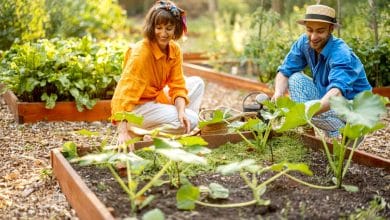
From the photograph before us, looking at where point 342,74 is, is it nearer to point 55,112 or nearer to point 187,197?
point 187,197

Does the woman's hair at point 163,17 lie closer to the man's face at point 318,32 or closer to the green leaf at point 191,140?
the man's face at point 318,32

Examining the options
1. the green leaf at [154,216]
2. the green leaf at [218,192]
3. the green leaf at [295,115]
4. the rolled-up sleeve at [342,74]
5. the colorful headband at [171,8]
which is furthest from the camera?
the colorful headband at [171,8]

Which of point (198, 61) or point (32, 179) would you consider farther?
point (198, 61)

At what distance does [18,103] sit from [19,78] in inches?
8.6

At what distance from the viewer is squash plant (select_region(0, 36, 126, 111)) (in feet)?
15.2

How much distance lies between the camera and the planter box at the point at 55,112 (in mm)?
4613

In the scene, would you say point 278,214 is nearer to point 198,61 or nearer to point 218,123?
point 218,123

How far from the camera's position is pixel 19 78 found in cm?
467

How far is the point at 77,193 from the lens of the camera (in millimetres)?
2633

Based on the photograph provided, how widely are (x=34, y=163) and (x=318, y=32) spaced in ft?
6.19

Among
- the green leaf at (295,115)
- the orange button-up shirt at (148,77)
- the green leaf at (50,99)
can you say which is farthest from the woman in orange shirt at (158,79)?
the green leaf at (50,99)

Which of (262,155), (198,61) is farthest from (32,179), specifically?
(198,61)

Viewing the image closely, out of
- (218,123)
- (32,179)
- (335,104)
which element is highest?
(335,104)

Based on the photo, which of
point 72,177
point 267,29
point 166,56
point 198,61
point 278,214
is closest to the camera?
point 278,214
